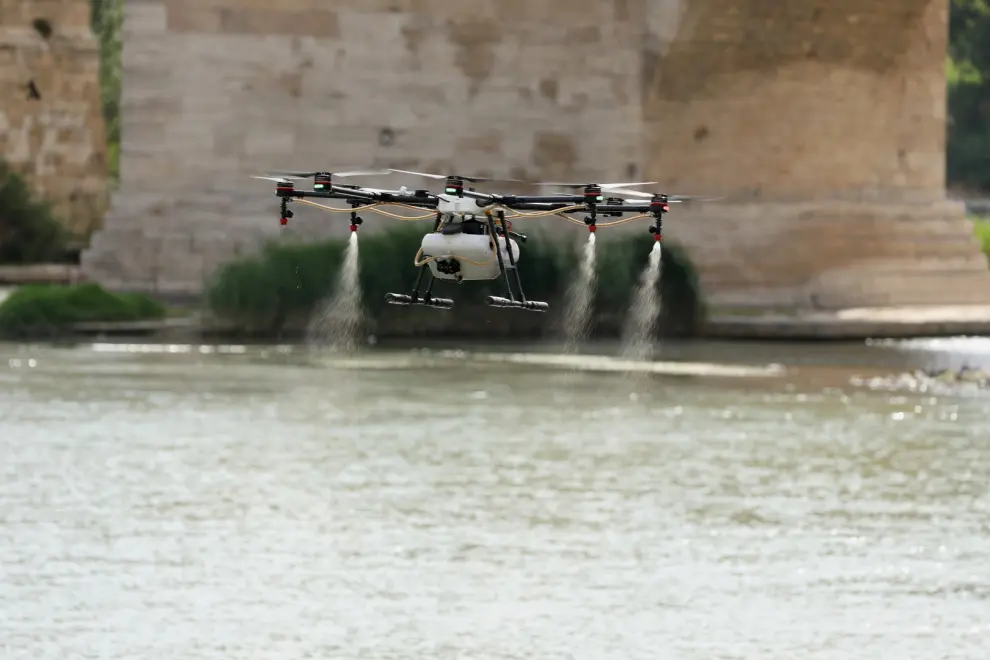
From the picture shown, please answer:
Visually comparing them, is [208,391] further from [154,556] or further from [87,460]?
[154,556]

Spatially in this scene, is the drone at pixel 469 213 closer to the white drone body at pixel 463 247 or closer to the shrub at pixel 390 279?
the white drone body at pixel 463 247

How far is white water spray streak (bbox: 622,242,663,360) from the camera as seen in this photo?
113ft

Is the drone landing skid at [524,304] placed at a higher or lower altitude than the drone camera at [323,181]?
lower

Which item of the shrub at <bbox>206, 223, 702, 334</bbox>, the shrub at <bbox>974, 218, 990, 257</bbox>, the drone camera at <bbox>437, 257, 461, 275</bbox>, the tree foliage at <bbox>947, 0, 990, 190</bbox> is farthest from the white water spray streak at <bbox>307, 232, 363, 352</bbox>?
the tree foliage at <bbox>947, 0, 990, 190</bbox>

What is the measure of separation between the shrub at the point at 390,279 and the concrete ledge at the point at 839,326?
553 mm

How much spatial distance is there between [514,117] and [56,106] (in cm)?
1799

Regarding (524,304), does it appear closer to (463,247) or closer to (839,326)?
(463,247)

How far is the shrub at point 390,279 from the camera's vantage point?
34250 mm

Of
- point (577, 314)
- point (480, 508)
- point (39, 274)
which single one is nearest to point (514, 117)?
point (577, 314)

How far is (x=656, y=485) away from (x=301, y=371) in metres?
8.88

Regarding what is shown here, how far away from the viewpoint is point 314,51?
38281 mm

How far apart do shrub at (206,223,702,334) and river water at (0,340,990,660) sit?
0.92 metres

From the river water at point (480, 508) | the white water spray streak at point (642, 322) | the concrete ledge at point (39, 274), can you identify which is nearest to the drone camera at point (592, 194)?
the river water at point (480, 508)

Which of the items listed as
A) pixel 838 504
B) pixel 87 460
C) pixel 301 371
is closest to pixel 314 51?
pixel 301 371
